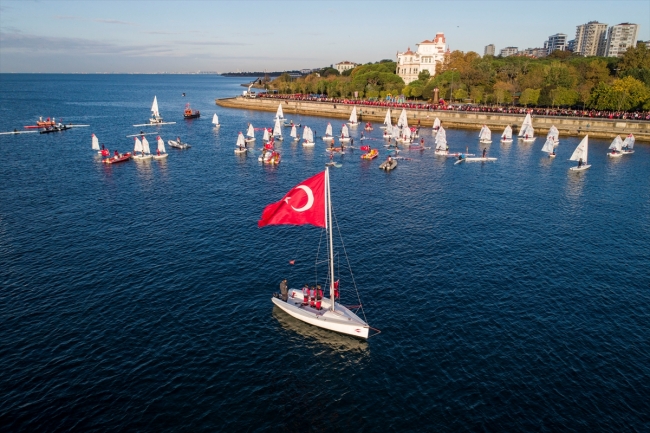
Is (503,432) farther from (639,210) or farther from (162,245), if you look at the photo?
(639,210)

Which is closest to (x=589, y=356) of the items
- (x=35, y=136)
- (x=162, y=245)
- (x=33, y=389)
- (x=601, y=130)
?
(x=33, y=389)

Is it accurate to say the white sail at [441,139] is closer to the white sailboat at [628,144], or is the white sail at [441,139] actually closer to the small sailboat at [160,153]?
the white sailboat at [628,144]

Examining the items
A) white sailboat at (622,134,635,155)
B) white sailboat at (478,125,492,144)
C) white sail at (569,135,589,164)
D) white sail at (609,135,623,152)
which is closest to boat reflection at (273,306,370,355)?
white sail at (569,135,589,164)

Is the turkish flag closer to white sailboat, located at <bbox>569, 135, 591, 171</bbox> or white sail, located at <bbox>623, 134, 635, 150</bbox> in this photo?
white sailboat, located at <bbox>569, 135, 591, 171</bbox>

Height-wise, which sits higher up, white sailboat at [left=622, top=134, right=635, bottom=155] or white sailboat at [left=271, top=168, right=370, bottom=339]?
white sailboat at [left=622, top=134, right=635, bottom=155]

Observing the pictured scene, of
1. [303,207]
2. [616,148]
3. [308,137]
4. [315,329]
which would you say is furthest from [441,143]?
[315,329]

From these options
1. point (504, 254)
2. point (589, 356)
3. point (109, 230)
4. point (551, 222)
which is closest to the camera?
point (589, 356)
